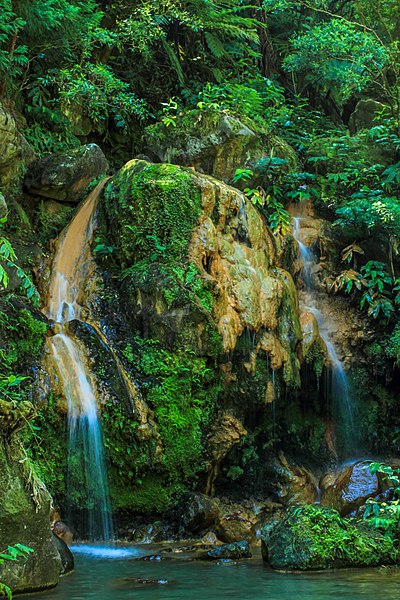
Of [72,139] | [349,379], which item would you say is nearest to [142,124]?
[72,139]

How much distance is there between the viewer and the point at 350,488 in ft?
33.1

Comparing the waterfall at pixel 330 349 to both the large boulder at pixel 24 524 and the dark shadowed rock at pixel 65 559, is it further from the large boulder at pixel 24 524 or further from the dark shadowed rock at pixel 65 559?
the large boulder at pixel 24 524

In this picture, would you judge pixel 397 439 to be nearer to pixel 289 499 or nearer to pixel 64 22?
pixel 289 499

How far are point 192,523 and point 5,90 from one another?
317 inches

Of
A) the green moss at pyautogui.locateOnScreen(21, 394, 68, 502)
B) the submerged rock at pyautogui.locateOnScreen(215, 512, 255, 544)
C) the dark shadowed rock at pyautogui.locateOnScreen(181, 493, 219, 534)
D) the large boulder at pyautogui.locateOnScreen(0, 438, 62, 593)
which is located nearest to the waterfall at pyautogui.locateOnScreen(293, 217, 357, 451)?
the submerged rock at pyautogui.locateOnScreen(215, 512, 255, 544)

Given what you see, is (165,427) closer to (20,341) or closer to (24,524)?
(20,341)

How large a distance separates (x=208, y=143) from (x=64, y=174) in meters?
2.85

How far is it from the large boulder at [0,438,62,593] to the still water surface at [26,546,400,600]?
18cm

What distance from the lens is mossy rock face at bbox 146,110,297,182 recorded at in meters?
13.1

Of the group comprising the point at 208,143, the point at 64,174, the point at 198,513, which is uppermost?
the point at 208,143

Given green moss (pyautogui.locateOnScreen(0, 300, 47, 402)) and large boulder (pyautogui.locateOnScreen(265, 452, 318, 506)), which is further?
large boulder (pyautogui.locateOnScreen(265, 452, 318, 506))

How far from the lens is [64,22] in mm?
12305

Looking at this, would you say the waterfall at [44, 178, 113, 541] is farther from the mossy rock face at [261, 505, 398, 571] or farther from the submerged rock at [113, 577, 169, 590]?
the mossy rock face at [261, 505, 398, 571]

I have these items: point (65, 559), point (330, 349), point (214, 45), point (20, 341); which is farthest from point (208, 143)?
point (65, 559)
